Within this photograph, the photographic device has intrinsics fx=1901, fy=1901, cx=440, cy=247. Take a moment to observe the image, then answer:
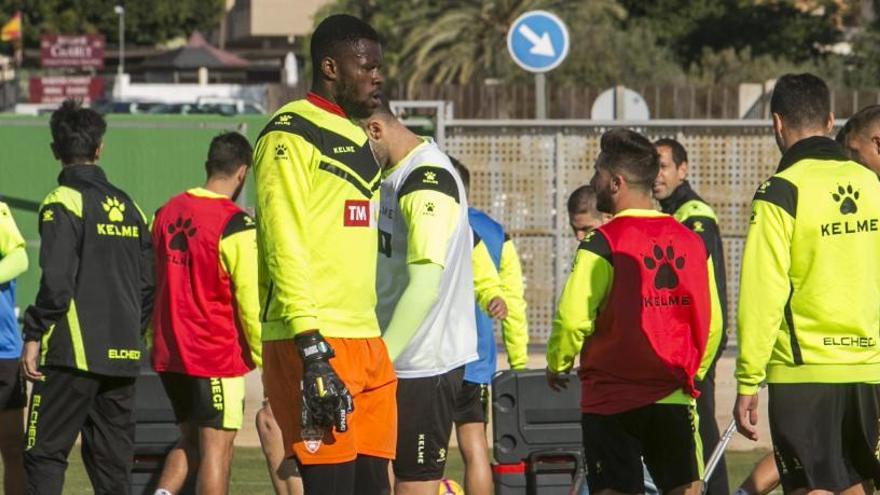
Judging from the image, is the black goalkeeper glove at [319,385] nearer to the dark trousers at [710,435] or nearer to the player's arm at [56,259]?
the player's arm at [56,259]

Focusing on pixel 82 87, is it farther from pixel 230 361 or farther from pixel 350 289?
pixel 350 289

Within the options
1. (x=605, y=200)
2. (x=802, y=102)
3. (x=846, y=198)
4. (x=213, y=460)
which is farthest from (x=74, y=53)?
(x=846, y=198)

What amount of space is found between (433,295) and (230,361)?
9.15ft

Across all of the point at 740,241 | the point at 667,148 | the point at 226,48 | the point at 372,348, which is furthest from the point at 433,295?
the point at 226,48

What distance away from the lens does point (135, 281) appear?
9094 millimetres

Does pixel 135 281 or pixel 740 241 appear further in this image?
pixel 740 241

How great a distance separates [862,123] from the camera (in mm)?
8258

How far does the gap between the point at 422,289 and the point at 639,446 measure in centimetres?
152

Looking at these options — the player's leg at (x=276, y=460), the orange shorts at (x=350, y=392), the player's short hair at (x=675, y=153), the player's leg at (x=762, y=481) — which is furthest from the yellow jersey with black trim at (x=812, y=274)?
the player's leg at (x=276, y=460)

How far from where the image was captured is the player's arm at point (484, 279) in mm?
9039

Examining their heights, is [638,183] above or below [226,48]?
below

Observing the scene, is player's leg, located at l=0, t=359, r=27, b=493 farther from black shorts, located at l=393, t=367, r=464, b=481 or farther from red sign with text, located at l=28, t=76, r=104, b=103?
red sign with text, located at l=28, t=76, r=104, b=103

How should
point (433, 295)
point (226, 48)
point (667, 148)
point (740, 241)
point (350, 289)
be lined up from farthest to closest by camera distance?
point (226, 48) < point (740, 241) < point (667, 148) < point (433, 295) < point (350, 289)

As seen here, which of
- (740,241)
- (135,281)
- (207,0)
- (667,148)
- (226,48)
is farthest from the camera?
(226,48)
